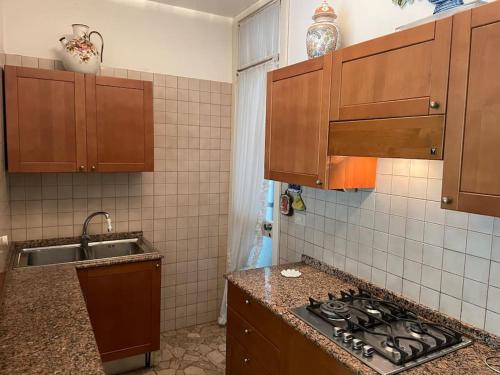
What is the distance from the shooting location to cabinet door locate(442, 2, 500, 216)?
113 cm

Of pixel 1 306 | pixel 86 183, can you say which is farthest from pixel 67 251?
pixel 1 306

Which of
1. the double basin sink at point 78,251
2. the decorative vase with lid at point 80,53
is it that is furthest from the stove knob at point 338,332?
the decorative vase with lid at point 80,53

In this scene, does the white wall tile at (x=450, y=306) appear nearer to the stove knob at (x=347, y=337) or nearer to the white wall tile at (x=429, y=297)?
the white wall tile at (x=429, y=297)

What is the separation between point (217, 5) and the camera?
123 inches

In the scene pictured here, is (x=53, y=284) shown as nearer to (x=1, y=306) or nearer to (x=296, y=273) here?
(x=1, y=306)

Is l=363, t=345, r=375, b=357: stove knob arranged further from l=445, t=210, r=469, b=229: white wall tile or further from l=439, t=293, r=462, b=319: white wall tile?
l=445, t=210, r=469, b=229: white wall tile

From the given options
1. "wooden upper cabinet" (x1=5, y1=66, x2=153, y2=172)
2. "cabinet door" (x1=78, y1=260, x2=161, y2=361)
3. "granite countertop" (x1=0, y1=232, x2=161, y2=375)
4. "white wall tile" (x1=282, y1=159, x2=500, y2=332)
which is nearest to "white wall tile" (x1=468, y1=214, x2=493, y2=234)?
"white wall tile" (x1=282, y1=159, x2=500, y2=332)

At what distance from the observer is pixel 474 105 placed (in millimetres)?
1182

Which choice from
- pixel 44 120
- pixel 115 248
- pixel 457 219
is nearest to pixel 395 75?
pixel 457 219

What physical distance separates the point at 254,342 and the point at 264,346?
104mm

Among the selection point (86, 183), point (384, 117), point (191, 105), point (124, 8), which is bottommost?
point (86, 183)

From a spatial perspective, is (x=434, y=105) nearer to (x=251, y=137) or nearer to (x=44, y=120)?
(x=251, y=137)

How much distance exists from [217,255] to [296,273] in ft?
4.71

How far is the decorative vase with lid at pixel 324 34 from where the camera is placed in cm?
193
